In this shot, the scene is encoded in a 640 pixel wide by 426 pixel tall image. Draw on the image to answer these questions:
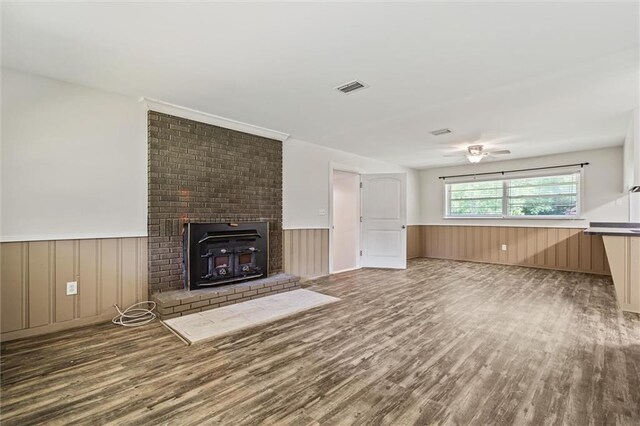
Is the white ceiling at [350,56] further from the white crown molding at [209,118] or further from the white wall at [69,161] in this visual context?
the white wall at [69,161]

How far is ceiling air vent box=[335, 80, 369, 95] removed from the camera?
283cm

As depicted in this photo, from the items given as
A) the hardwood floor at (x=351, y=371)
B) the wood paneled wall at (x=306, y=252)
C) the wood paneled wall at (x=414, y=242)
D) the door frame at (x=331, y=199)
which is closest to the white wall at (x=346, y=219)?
the door frame at (x=331, y=199)

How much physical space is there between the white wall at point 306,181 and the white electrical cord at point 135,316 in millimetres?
2206

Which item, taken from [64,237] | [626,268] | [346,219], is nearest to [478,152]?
[626,268]

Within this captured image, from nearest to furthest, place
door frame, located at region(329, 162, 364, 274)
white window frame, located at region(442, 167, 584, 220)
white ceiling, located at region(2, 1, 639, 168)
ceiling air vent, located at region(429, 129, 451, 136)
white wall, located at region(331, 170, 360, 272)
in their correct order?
white ceiling, located at region(2, 1, 639, 168)
ceiling air vent, located at region(429, 129, 451, 136)
door frame, located at region(329, 162, 364, 274)
white window frame, located at region(442, 167, 584, 220)
white wall, located at region(331, 170, 360, 272)

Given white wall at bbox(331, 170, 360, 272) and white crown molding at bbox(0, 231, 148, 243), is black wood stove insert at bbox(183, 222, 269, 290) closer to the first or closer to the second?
white crown molding at bbox(0, 231, 148, 243)

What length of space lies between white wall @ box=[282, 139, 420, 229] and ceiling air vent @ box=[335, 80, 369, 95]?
1.98 m

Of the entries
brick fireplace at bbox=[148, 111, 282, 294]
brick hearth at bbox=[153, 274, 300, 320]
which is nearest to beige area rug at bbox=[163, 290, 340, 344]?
brick hearth at bbox=[153, 274, 300, 320]

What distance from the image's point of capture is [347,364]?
7.17 ft

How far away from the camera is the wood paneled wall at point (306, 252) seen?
482 centimetres

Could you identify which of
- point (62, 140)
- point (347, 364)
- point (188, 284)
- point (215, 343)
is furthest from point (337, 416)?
point (62, 140)

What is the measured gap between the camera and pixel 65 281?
2.83 meters

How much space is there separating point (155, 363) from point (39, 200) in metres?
1.92

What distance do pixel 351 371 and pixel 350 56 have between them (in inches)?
95.2
